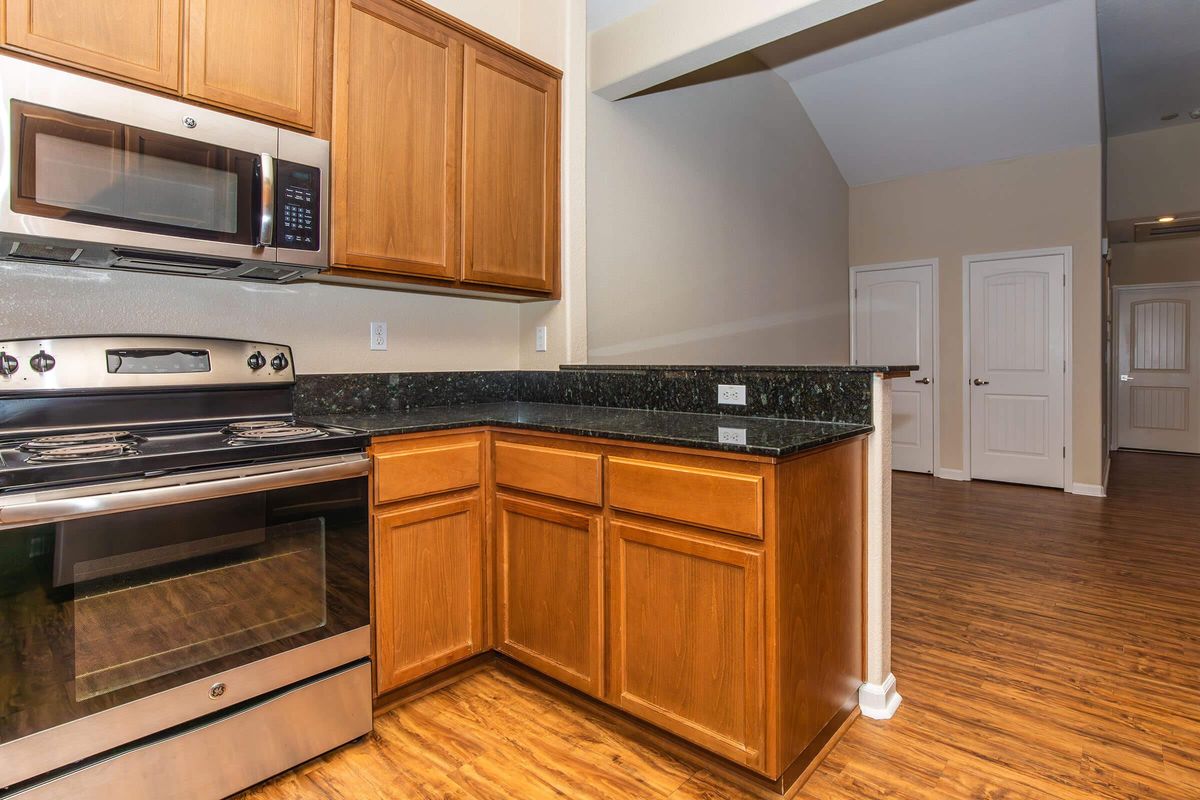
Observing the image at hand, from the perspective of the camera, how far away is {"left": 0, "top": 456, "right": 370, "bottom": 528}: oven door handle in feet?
4.25

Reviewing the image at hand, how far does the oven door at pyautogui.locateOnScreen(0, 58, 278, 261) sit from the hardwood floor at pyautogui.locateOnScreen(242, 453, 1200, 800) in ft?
4.91

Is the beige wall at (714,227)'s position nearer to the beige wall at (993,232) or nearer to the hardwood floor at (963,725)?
the beige wall at (993,232)

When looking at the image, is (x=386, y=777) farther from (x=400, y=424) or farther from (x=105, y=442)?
(x=105, y=442)

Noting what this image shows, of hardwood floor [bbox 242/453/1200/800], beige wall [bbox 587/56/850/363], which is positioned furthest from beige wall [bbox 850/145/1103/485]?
hardwood floor [bbox 242/453/1200/800]

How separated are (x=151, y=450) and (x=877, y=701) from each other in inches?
84.2

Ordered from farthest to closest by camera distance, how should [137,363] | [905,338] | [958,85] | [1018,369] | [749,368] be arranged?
[905,338]
[1018,369]
[958,85]
[749,368]
[137,363]

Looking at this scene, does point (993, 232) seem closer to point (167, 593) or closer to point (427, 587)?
point (427, 587)

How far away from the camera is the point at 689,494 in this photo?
167 centimetres

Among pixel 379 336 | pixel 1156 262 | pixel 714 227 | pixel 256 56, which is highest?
pixel 1156 262

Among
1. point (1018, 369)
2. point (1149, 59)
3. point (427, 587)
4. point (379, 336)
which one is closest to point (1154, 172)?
point (1149, 59)

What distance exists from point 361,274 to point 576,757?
1674 mm

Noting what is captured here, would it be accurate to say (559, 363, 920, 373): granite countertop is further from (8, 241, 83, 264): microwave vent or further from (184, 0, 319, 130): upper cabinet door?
(8, 241, 83, 264): microwave vent

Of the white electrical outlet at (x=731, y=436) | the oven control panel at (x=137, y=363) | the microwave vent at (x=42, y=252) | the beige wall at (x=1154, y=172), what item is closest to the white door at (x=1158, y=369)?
the beige wall at (x=1154, y=172)

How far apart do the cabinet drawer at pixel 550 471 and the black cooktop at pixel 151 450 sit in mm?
491
